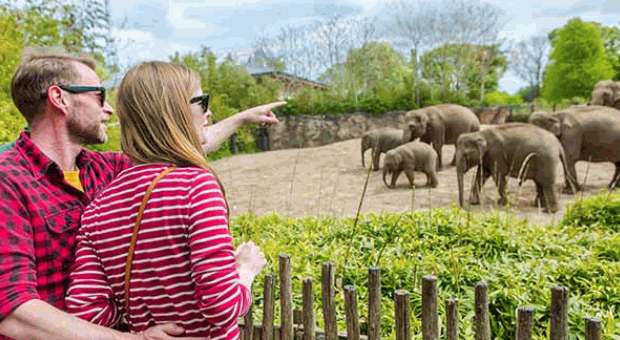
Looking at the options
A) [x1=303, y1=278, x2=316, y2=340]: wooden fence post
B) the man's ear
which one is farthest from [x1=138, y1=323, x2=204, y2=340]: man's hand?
[x1=303, y1=278, x2=316, y2=340]: wooden fence post

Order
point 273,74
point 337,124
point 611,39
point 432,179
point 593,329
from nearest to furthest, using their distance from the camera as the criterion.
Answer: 1. point 593,329
2. point 432,179
3. point 337,124
4. point 273,74
5. point 611,39

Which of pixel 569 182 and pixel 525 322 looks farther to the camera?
pixel 569 182

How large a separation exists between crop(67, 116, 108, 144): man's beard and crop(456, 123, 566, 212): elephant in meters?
7.22

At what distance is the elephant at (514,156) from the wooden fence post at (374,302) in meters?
6.23

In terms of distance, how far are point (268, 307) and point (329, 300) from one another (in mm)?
390

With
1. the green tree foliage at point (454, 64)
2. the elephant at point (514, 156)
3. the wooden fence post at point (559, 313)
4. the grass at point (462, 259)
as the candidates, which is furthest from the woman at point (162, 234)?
the green tree foliage at point (454, 64)

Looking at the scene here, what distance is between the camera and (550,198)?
8.36 m

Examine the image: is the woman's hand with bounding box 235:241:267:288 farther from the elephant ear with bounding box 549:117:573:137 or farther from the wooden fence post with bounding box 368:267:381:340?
the elephant ear with bounding box 549:117:573:137

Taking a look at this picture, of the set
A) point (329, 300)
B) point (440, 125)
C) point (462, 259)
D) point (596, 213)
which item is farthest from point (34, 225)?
point (440, 125)

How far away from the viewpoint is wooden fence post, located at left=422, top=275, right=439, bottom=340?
2.04m

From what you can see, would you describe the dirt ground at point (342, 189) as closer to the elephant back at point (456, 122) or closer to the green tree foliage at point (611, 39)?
the elephant back at point (456, 122)

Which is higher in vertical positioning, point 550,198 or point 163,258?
point 163,258

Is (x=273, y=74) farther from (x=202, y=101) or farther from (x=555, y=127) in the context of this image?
(x=202, y=101)

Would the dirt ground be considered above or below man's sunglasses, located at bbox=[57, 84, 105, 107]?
Answer: below
